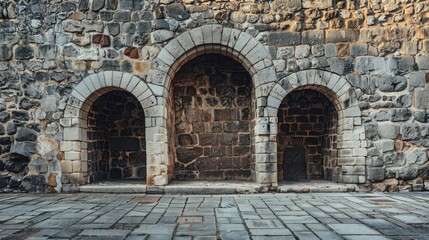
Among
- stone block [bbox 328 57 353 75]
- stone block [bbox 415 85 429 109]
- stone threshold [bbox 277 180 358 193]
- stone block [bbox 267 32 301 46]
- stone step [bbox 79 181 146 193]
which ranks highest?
stone block [bbox 267 32 301 46]

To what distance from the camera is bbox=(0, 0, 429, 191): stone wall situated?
602cm

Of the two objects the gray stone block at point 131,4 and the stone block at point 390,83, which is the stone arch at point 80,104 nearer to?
the gray stone block at point 131,4

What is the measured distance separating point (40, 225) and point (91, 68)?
3.31m

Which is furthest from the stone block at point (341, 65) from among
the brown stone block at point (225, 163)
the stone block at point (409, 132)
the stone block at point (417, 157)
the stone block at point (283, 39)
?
the brown stone block at point (225, 163)

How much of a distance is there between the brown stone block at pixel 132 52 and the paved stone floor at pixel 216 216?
8.48ft

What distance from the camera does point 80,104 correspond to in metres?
6.07

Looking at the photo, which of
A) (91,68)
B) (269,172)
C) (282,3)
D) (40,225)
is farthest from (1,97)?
(282,3)

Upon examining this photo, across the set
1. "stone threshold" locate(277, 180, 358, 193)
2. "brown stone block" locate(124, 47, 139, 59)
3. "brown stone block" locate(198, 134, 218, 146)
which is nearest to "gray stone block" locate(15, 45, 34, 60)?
"brown stone block" locate(124, 47, 139, 59)

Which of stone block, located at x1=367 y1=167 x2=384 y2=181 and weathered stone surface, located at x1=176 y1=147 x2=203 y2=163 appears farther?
weathered stone surface, located at x1=176 y1=147 x2=203 y2=163

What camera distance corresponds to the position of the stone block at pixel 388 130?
19.7 ft

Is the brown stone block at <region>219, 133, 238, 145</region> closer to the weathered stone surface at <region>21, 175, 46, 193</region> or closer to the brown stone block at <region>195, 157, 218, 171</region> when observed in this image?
the brown stone block at <region>195, 157, 218, 171</region>

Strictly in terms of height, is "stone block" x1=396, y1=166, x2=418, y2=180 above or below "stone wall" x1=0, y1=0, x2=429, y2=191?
below

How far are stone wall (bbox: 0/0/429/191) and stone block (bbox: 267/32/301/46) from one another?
0.02m

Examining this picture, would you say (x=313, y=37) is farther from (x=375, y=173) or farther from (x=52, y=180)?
(x=52, y=180)
